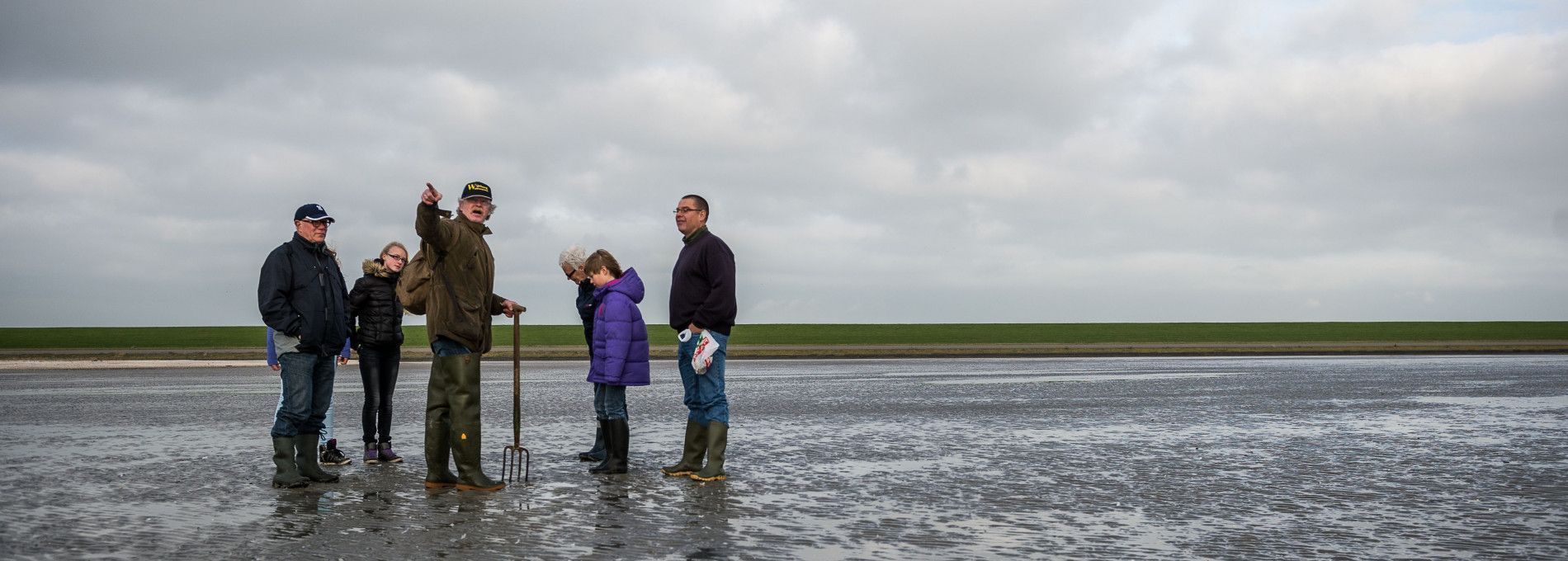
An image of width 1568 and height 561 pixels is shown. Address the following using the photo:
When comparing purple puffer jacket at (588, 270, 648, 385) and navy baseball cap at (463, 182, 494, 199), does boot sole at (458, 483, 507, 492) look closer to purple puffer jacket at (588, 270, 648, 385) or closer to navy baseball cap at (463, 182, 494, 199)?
purple puffer jacket at (588, 270, 648, 385)

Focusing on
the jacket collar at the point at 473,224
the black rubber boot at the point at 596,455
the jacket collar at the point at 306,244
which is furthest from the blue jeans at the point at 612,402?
the jacket collar at the point at 306,244

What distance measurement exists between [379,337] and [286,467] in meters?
1.86

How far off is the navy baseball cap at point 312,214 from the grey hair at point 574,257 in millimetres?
1817

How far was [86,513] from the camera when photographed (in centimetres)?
742

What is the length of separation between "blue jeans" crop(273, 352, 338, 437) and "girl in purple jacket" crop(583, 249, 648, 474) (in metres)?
1.91

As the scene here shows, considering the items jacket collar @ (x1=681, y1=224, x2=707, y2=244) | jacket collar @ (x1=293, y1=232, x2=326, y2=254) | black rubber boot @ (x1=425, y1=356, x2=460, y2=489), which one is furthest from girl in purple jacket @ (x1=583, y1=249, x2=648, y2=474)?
jacket collar @ (x1=293, y1=232, x2=326, y2=254)

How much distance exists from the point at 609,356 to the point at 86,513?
139 inches

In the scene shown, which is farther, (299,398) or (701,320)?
(701,320)

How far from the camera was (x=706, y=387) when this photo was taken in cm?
922

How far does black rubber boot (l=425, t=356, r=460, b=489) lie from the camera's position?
865 cm

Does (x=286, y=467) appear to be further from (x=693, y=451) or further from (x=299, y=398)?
(x=693, y=451)

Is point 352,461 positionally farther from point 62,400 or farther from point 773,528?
point 62,400

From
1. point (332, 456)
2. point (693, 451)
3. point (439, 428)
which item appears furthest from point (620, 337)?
point (332, 456)

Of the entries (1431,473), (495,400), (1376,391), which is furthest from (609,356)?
(1376,391)
